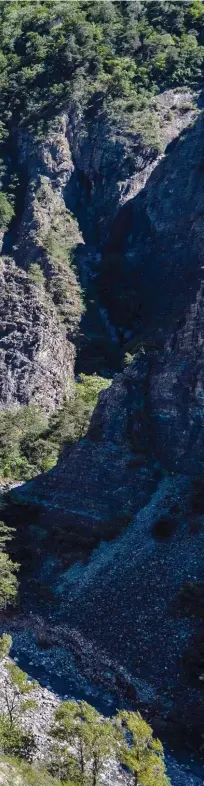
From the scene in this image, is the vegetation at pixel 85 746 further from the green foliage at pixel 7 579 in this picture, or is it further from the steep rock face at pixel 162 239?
the steep rock face at pixel 162 239

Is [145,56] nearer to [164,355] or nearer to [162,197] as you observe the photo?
[162,197]

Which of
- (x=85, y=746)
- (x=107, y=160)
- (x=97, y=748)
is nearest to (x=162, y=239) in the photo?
(x=107, y=160)

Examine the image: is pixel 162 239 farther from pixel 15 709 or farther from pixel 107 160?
pixel 15 709

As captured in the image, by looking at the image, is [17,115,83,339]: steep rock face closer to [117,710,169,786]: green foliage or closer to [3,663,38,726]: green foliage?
[3,663,38,726]: green foliage

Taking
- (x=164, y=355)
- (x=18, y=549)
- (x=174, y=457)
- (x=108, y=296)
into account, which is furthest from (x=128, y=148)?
(x=18, y=549)

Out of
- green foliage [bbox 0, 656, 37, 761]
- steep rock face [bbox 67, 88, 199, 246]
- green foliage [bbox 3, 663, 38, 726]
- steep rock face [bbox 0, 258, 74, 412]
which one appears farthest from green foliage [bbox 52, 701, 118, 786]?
steep rock face [bbox 67, 88, 199, 246]

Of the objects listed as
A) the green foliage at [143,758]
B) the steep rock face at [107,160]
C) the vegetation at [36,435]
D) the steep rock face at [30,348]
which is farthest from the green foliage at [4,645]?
the steep rock face at [107,160]
